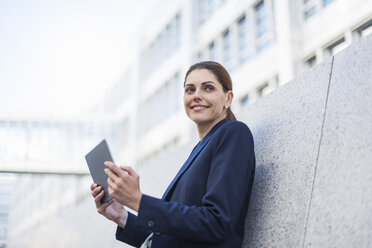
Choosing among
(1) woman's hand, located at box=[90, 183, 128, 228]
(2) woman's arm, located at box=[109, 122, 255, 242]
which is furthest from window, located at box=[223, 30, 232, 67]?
(2) woman's arm, located at box=[109, 122, 255, 242]

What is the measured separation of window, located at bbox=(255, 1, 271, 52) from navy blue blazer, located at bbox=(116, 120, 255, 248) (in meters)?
15.3

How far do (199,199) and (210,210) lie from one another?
0.74ft

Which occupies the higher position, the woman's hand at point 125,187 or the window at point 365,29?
the window at point 365,29

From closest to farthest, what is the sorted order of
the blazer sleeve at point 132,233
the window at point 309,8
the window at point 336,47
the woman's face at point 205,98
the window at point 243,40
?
the blazer sleeve at point 132,233 < the woman's face at point 205,98 < the window at point 336,47 < the window at point 309,8 < the window at point 243,40

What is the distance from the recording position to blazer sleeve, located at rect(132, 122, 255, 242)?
1.97 m

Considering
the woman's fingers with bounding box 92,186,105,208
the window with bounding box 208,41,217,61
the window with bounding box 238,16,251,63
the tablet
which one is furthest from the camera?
the window with bounding box 208,41,217,61

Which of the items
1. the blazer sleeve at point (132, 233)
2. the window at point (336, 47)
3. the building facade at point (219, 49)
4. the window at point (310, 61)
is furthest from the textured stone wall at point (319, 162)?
the window at point (310, 61)

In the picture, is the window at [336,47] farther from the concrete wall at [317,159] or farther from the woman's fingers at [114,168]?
the woman's fingers at [114,168]

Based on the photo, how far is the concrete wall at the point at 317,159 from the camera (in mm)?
1990

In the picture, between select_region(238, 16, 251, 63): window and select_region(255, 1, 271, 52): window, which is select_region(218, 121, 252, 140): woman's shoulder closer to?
select_region(255, 1, 271, 52): window

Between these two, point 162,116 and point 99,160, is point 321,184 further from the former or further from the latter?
point 162,116

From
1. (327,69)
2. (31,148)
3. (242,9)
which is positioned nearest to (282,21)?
(242,9)

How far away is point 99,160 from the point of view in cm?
231

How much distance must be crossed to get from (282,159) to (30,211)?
5722 cm
